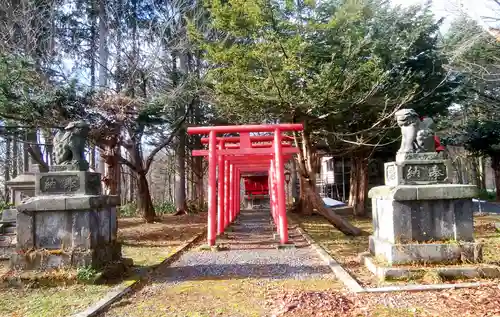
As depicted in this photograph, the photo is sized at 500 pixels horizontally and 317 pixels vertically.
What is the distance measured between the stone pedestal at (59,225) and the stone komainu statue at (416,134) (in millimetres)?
4504

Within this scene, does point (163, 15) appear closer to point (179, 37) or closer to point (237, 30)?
point (179, 37)

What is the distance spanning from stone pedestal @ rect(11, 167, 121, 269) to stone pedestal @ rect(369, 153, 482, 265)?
162 inches

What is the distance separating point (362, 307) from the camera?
14.2 ft

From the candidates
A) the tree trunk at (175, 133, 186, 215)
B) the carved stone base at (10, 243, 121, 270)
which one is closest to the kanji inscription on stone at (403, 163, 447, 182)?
the carved stone base at (10, 243, 121, 270)

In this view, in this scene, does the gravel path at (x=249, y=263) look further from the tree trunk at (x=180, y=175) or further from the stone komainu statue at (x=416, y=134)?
the tree trunk at (x=180, y=175)

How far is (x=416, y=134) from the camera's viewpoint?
19.4 feet

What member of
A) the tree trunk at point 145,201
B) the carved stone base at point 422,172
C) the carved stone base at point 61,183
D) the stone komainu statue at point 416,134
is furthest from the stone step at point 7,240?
the stone komainu statue at point 416,134

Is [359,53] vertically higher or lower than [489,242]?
higher

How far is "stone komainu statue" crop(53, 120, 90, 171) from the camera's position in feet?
19.6

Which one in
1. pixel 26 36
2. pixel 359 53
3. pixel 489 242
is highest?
pixel 26 36

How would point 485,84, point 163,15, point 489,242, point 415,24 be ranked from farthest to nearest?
point 485,84, point 163,15, point 415,24, point 489,242

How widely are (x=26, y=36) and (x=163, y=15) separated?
16.1 feet

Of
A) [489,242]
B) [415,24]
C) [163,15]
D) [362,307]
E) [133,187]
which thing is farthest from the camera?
[133,187]

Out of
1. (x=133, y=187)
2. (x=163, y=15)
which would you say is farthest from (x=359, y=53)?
(x=133, y=187)
